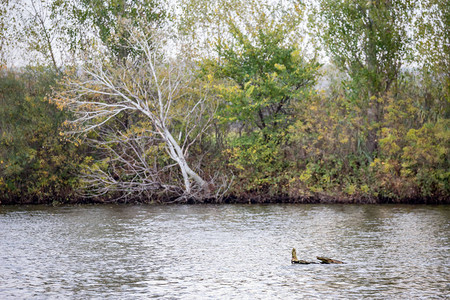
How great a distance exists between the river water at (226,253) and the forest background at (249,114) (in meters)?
4.16

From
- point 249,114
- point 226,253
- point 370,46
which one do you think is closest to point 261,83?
point 249,114

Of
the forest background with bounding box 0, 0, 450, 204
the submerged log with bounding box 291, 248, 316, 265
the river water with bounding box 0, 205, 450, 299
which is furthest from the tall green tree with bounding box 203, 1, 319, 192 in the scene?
the submerged log with bounding box 291, 248, 316, 265

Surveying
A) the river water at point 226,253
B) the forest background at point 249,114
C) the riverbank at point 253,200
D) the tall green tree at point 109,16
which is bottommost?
the river water at point 226,253

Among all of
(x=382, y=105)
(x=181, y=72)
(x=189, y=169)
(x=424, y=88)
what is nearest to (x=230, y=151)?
(x=189, y=169)

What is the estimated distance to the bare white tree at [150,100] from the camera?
31469 mm

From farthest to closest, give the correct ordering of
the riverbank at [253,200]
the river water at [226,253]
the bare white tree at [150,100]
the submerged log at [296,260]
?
the bare white tree at [150,100]
the riverbank at [253,200]
the submerged log at [296,260]
the river water at [226,253]

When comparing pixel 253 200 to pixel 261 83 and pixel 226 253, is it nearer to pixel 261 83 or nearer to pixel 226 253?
→ pixel 261 83

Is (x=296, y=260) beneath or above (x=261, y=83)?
beneath

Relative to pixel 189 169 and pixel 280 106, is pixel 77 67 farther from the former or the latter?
pixel 280 106

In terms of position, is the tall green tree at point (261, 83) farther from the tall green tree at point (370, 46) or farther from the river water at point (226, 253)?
the river water at point (226, 253)

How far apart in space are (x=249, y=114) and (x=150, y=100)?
17.8 feet

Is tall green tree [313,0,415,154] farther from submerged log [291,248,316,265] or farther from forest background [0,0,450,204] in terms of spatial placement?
submerged log [291,248,316,265]

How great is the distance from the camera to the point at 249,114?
34.0 meters

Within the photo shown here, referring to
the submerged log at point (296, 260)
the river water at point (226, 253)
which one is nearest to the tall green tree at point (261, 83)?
the river water at point (226, 253)
